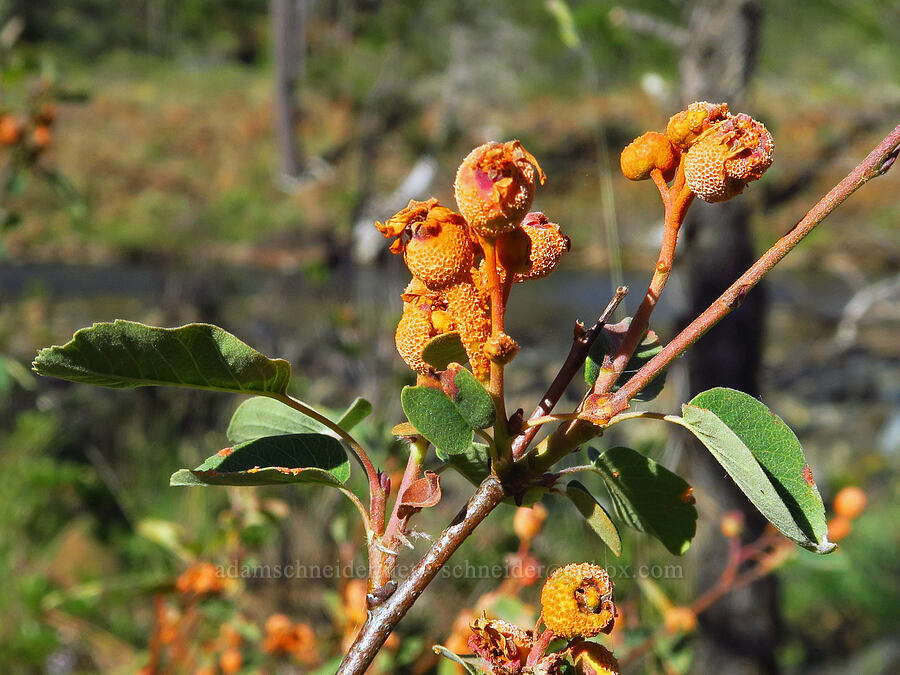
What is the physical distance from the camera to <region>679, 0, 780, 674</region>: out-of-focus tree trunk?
1.63 m

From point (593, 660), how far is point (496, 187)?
0.21 m

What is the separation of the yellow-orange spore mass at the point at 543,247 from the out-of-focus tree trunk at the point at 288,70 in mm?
6857

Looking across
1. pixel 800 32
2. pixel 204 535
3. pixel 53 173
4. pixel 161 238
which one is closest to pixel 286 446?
pixel 53 173

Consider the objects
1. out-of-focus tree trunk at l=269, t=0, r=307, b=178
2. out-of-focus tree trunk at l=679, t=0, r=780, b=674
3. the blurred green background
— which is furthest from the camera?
out-of-focus tree trunk at l=269, t=0, r=307, b=178

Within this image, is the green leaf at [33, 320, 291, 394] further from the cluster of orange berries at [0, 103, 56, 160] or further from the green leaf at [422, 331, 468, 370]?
the cluster of orange berries at [0, 103, 56, 160]

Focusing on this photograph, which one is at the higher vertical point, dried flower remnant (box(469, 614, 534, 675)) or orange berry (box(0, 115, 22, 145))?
orange berry (box(0, 115, 22, 145))

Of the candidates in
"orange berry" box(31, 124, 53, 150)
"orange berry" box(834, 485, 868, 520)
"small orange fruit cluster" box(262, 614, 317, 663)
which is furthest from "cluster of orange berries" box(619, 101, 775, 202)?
"orange berry" box(31, 124, 53, 150)

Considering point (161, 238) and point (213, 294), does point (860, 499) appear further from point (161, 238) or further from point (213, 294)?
point (161, 238)

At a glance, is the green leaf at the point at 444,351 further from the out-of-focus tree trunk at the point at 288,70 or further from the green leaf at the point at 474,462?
the out-of-focus tree trunk at the point at 288,70

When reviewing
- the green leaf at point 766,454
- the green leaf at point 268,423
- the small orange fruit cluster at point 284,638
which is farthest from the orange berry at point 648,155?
the small orange fruit cluster at point 284,638

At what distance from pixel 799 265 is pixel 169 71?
10.3 metres

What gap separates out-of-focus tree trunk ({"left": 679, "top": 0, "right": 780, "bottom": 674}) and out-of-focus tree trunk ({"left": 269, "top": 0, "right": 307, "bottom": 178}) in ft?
18.2

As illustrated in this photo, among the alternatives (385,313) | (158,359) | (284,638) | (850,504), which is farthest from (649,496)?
(385,313)

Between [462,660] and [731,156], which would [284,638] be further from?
[731,156]
